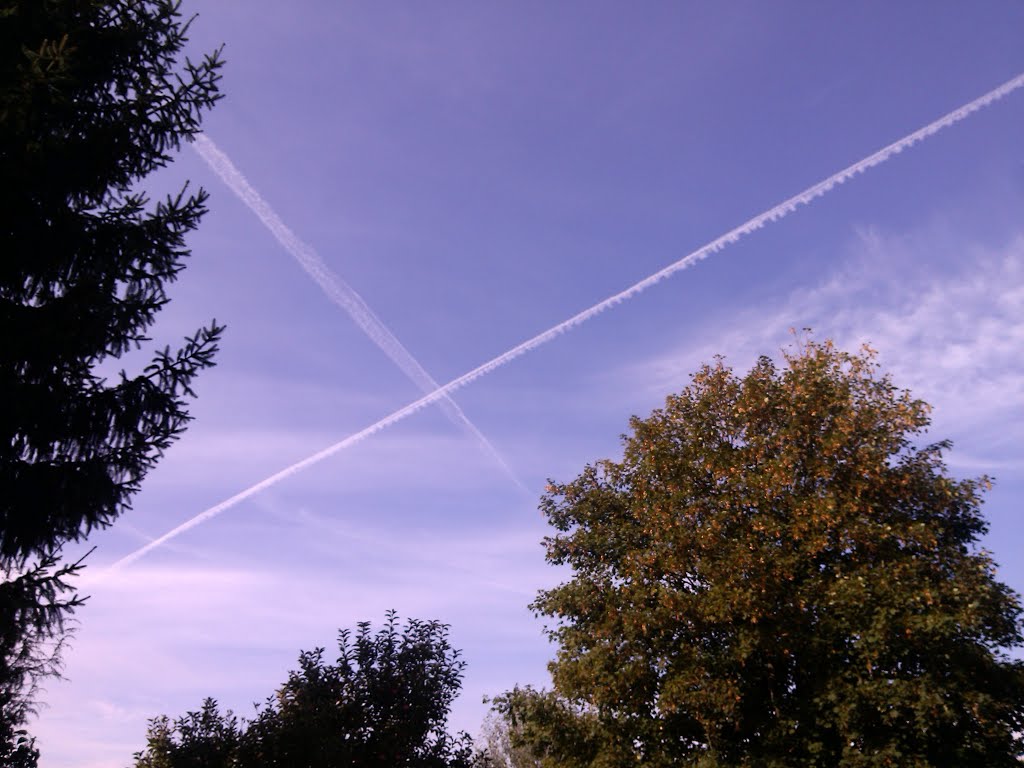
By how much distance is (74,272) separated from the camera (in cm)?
1222

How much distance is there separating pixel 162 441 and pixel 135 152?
5102mm

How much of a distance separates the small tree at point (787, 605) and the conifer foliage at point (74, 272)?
12.2 m

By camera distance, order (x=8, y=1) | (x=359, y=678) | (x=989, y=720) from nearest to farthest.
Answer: (x=8, y=1)
(x=989, y=720)
(x=359, y=678)

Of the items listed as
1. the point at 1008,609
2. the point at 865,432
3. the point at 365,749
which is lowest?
the point at 365,749

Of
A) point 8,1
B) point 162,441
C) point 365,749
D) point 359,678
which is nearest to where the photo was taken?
point 8,1

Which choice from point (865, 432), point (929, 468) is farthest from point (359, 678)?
point (929, 468)

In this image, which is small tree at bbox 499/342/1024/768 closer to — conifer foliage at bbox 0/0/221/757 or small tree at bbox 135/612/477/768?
small tree at bbox 135/612/477/768

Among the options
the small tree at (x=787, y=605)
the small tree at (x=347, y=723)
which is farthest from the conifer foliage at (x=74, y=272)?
the small tree at (x=787, y=605)

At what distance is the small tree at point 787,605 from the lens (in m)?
16.1

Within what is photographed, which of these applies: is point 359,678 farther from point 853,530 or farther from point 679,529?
point 853,530

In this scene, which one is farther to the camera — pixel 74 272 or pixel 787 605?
pixel 787 605

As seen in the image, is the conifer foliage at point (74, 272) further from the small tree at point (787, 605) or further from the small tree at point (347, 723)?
the small tree at point (787, 605)

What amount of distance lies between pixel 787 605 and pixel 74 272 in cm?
1610

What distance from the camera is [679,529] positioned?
18.9 m
